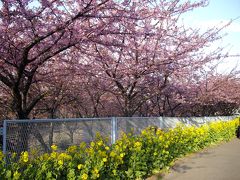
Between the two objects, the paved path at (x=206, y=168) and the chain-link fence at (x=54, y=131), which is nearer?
the chain-link fence at (x=54, y=131)

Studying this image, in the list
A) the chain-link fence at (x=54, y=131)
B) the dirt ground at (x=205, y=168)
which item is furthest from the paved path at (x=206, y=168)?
the chain-link fence at (x=54, y=131)

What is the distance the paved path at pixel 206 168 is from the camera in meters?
6.71

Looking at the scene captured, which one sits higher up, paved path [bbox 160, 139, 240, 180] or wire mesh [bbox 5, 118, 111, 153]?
wire mesh [bbox 5, 118, 111, 153]

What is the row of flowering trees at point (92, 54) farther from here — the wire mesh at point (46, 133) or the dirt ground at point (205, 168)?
the dirt ground at point (205, 168)

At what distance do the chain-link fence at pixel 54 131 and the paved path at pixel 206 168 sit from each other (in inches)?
75.3

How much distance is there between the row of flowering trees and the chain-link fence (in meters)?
1.23

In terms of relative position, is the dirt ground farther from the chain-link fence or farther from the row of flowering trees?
the row of flowering trees

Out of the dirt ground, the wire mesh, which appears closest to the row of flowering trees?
the wire mesh

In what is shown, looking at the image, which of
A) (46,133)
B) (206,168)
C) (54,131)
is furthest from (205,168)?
(46,133)

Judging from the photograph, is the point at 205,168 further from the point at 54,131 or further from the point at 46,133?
the point at 46,133

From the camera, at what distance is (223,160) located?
9047 millimetres

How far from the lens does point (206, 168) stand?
25.0 feet

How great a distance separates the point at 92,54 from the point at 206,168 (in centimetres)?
436

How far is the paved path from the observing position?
6.71 meters
